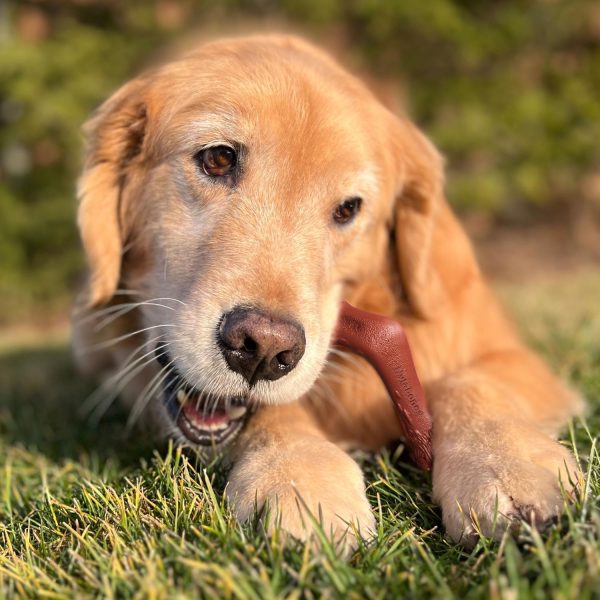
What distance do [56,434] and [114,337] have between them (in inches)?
27.3

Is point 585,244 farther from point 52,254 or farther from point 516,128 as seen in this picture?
point 52,254

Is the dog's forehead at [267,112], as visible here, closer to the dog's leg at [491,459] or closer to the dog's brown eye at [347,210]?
the dog's brown eye at [347,210]

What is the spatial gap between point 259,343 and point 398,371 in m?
0.50

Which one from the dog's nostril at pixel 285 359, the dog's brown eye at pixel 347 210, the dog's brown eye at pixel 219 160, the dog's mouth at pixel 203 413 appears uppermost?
the dog's brown eye at pixel 219 160

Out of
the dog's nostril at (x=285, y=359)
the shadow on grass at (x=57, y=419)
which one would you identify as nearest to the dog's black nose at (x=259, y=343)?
the dog's nostril at (x=285, y=359)

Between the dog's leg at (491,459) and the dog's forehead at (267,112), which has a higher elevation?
the dog's forehead at (267,112)

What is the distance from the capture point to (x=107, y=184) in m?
2.92

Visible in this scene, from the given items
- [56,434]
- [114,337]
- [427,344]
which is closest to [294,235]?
[427,344]

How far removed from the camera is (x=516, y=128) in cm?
1238

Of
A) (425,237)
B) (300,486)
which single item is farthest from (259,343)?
(425,237)

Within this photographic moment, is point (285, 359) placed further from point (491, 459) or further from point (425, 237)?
point (425, 237)

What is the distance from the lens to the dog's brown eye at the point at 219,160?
255 cm

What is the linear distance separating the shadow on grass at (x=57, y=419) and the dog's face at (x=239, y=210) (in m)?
0.54

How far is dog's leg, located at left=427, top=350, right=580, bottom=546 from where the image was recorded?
174 centimetres
